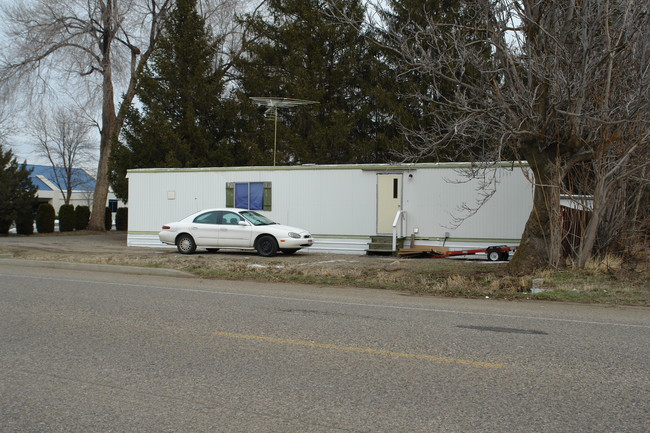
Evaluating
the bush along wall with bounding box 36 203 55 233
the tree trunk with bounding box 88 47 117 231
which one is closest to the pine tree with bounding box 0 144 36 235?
the bush along wall with bounding box 36 203 55 233

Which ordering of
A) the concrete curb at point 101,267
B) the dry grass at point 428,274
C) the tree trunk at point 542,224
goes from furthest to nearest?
the concrete curb at point 101,267 → the tree trunk at point 542,224 → the dry grass at point 428,274

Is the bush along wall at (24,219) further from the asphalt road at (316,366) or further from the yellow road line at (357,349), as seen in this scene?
the yellow road line at (357,349)

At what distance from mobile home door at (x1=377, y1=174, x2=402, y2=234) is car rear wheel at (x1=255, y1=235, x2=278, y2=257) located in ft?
11.2

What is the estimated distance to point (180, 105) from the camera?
92.4 feet

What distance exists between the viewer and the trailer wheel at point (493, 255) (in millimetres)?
17859

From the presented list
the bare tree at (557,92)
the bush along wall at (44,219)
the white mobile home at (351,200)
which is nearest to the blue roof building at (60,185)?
the bush along wall at (44,219)

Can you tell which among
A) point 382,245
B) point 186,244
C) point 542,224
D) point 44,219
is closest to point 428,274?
point 542,224

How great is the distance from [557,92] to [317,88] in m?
16.4

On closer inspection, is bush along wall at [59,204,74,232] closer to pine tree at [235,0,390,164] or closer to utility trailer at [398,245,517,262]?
pine tree at [235,0,390,164]

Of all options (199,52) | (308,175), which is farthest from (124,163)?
(308,175)

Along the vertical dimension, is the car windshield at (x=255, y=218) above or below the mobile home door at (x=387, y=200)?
below

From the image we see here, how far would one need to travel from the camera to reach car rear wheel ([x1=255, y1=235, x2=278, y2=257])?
732 inches

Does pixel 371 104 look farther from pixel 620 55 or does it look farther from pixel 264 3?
pixel 620 55

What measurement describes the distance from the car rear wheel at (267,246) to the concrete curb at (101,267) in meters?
4.39
